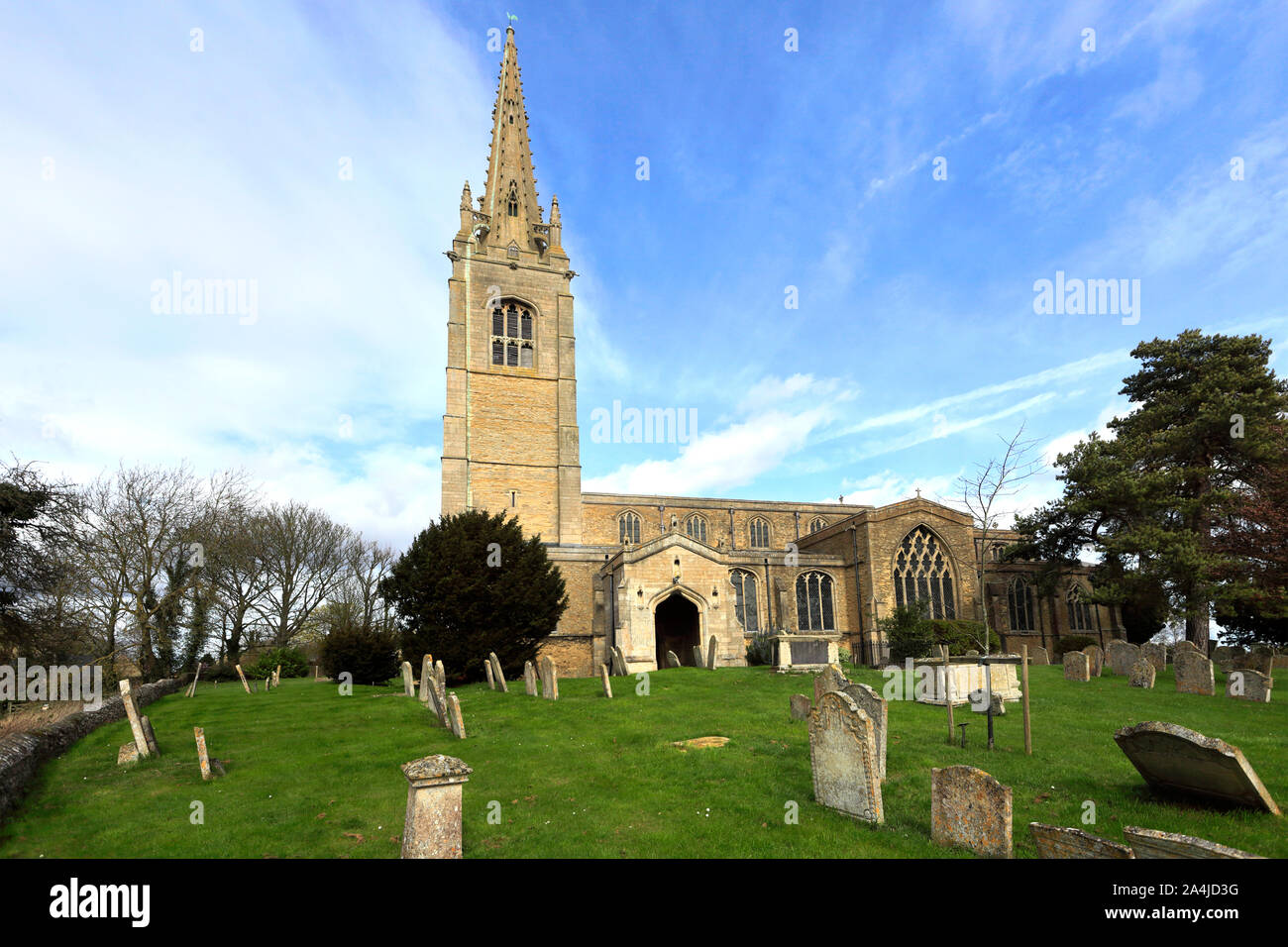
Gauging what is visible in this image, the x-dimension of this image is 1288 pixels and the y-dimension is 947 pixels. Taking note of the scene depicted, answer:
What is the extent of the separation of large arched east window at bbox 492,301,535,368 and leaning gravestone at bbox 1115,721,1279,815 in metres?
30.6

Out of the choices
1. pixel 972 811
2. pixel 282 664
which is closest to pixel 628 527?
pixel 282 664

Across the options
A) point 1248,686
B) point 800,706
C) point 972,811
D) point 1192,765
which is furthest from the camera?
point 1248,686

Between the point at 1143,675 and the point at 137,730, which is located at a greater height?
the point at 137,730

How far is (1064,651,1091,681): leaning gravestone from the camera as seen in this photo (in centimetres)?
1780

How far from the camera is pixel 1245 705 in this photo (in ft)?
42.0

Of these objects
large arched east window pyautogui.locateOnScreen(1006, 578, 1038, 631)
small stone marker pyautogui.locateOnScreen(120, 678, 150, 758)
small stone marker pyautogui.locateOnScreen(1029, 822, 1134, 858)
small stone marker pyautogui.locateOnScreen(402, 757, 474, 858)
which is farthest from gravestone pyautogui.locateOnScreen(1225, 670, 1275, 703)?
small stone marker pyautogui.locateOnScreen(120, 678, 150, 758)

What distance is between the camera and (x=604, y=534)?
122ft

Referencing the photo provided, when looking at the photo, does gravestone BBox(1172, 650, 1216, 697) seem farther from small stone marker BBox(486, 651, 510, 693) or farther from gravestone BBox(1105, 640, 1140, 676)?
small stone marker BBox(486, 651, 510, 693)

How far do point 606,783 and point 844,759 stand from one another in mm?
3092

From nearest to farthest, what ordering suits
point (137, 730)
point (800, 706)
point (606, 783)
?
point (606, 783) → point (137, 730) → point (800, 706)

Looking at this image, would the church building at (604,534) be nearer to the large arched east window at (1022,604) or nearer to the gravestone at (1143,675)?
the large arched east window at (1022,604)

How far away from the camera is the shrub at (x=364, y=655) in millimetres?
24734

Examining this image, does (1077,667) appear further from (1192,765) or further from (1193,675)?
(1192,765)
